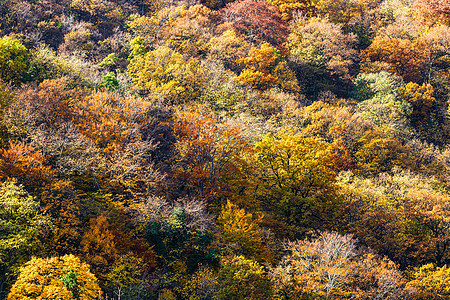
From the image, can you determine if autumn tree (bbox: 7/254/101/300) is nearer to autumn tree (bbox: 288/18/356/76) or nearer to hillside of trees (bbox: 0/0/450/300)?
hillside of trees (bbox: 0/0/450/300)

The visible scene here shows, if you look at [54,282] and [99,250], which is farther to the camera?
[99,250]

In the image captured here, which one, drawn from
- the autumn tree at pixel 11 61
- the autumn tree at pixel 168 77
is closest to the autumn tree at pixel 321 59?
the autumn tree at pixel 168 77

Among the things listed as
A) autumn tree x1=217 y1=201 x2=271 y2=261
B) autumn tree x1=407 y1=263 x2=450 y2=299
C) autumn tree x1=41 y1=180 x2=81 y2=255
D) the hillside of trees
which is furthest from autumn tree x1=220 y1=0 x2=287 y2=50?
autumn tree x1=41 y1=180 x2=81 y2=255

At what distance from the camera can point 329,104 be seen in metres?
73.8

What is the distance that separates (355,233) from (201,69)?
107ft

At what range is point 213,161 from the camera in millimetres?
45125

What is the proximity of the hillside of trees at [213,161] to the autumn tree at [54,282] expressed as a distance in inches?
4.7

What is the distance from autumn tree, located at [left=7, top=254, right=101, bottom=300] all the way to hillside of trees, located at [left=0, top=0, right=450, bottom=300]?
0.39 ft

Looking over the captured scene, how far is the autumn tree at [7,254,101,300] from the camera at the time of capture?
24406 millimetres

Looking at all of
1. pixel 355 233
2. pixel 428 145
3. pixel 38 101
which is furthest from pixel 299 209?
pixel 428 145

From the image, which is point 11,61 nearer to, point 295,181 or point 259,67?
point 295,181

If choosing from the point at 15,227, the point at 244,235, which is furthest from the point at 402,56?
the point at 15,227

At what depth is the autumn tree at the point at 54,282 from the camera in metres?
24.4

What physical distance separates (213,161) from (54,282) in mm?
23062
